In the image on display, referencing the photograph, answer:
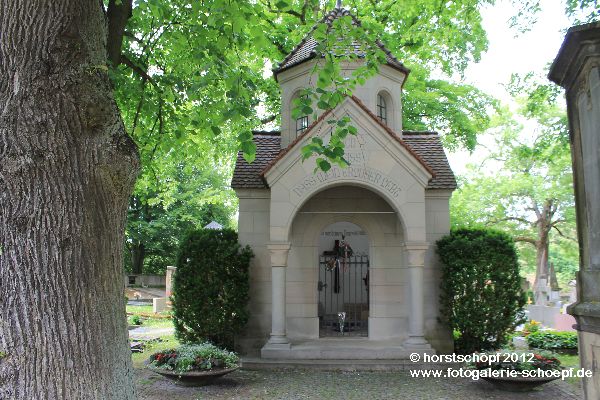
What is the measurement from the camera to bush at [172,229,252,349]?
1166 cm

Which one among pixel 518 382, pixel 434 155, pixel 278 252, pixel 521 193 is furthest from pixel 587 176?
pixel 521 193

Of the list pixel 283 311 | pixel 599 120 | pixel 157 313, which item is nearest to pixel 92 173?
pixel 599 120

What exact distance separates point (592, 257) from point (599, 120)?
4.33ft

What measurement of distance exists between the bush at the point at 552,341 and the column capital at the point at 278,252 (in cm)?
719

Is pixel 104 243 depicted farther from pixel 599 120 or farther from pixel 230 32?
pixel 599 120

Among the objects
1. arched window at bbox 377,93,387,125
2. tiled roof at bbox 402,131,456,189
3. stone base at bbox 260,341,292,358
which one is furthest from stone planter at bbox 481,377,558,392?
arched window at bbox 377,93,387,125

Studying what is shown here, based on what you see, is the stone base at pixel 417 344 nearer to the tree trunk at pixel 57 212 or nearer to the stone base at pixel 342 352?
the stone base at pixel 342 352

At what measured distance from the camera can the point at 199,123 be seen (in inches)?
283

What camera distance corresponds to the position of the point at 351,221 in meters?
13.5

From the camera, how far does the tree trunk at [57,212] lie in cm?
371

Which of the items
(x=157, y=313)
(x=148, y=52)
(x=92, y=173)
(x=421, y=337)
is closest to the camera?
Answer: (x=92, y=173)

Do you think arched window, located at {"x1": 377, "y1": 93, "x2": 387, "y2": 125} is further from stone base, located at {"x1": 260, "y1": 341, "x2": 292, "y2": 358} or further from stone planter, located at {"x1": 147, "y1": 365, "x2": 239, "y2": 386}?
stone planter, located at {"x1": 147, "y1": 365, "x2": 239, "y2": 386}

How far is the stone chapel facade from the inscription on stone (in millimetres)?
25

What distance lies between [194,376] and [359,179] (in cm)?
591
